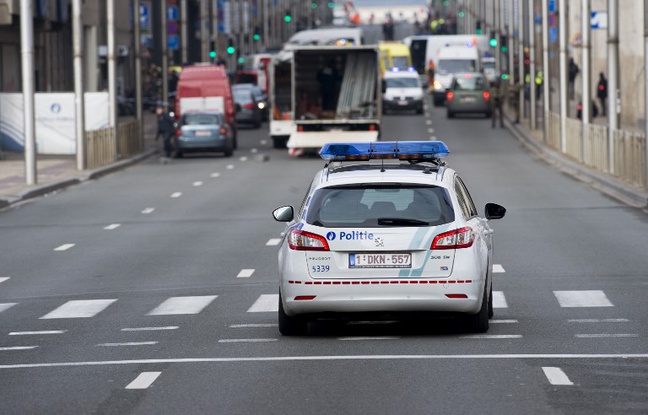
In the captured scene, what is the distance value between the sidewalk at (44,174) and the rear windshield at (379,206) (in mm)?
20670

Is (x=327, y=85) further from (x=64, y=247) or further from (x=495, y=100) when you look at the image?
(x=64, y=247)

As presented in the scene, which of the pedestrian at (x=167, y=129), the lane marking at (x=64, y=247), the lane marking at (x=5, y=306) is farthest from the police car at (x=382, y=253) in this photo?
the pedestrian at (x=167, y=129)

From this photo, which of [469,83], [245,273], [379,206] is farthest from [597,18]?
[379,206]

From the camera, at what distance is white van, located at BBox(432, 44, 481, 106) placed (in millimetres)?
84312

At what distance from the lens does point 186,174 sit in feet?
145

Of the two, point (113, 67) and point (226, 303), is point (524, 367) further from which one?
point (113, 67)

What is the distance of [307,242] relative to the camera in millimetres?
13492

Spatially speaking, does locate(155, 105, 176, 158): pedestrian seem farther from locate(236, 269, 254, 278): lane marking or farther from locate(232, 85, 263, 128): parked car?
locate(236, 269, 254, 278): lane marking

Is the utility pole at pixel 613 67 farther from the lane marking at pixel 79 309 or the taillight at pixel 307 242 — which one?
the taillight at pixel 307 242

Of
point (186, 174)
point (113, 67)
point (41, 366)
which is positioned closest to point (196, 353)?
point (41, 366)

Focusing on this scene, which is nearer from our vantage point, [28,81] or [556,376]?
[556,376]

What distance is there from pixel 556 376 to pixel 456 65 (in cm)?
7611

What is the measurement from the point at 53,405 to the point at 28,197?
25.9 meters

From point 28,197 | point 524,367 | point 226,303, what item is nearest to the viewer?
point 524,367
